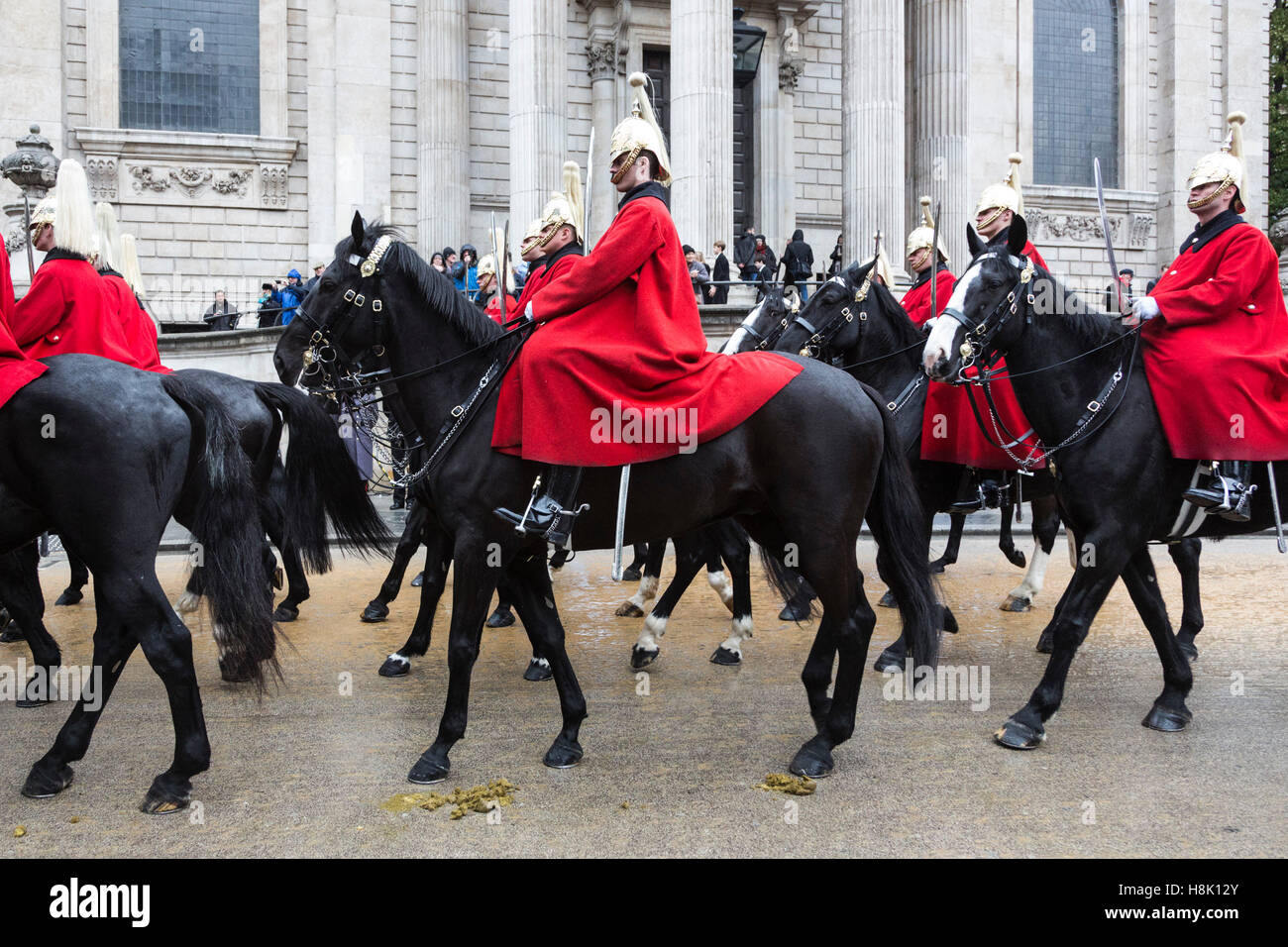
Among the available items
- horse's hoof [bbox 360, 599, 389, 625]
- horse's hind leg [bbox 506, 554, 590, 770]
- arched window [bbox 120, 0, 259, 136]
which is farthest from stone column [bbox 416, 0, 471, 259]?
horse's hind leg [bbox 506, 554, 590, 770]

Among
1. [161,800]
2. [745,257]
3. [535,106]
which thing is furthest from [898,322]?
[535,106]

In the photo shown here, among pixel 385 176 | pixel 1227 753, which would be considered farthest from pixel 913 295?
pixel 385 176

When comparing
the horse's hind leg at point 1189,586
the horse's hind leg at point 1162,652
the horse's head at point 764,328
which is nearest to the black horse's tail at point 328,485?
the horse's head at point 764,328

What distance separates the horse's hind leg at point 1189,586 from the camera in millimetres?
7688

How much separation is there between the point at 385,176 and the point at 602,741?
21029mm

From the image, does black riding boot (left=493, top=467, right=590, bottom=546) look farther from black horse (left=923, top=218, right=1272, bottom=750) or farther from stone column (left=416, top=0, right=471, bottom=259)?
stone column (left=416, top=0, right=471, bottom=259)

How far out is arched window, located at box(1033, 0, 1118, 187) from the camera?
28828 millimetres

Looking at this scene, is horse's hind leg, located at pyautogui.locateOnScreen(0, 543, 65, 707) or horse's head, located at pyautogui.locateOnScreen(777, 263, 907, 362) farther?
horse's head, located at pyautogui.locateOnScreen(777, 263, 907, 362)

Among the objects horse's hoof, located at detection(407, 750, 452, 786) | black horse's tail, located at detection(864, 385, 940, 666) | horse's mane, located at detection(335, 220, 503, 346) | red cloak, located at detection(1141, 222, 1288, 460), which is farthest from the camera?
red cloak, located at detection(1141, 222, 1288, 460)

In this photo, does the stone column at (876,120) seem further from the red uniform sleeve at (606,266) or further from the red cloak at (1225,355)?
the red uniform sleeve at (606,266)

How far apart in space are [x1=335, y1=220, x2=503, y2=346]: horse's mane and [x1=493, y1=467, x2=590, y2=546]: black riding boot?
906 millimetres

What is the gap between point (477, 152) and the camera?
82.9 feet

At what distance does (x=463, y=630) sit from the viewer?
17.2ft

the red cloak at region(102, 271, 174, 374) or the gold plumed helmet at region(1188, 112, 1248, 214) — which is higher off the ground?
the gold plumed helmet at region(1188, 112, 1248, 214)
